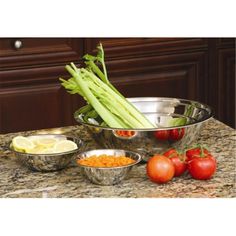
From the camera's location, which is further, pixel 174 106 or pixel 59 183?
pixel 174 106

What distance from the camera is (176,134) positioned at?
2012 mm

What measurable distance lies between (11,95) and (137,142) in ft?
5.53

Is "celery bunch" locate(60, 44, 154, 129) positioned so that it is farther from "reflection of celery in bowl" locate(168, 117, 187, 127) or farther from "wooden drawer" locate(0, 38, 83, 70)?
"wooden drawer" locate(0, 38, 83, 70)

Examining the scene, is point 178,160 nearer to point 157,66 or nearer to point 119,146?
point 119,146

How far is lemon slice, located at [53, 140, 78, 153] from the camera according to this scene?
6.49 ft

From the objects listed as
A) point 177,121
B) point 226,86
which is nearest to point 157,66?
point 226,86

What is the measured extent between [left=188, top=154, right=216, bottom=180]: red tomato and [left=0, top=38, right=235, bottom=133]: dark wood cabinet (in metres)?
1.76

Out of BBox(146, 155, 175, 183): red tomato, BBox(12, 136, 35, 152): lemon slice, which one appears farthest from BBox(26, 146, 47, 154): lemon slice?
BBox(146, 155, 175, 183): red tomato

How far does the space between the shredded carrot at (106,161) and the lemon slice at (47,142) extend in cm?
19

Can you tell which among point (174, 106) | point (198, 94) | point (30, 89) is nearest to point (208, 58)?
point (198, 94)

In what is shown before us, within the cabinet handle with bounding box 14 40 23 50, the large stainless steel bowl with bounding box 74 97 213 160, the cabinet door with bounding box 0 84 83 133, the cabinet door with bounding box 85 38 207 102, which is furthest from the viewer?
the cabinet door with bounding box 85 38 207 102
